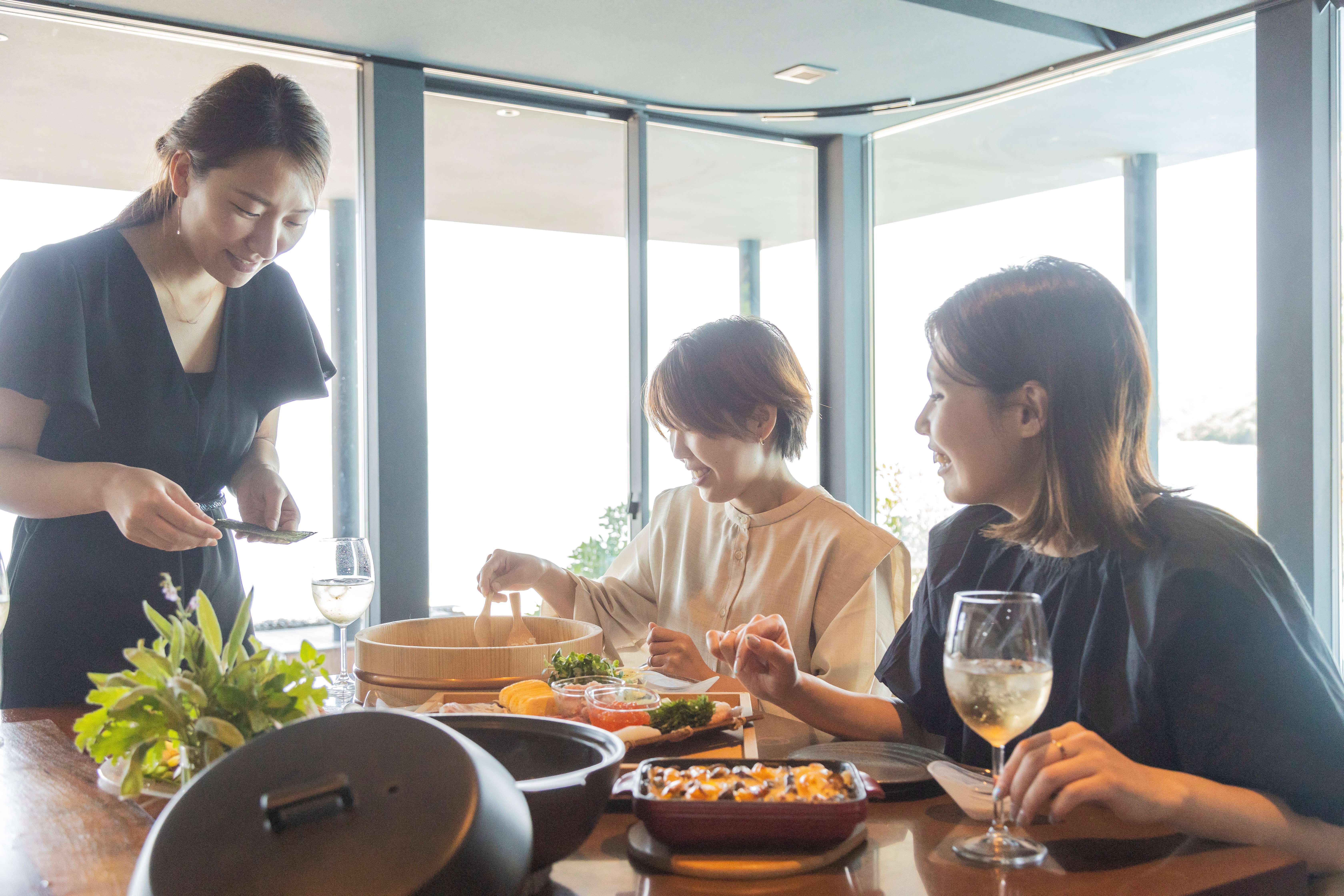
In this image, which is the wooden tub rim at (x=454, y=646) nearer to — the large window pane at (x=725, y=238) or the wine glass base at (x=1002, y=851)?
the wine glass base at (x=1002, y=851)

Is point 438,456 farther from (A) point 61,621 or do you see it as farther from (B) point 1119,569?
(B) point 1119,569

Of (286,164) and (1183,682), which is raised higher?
(286,164)

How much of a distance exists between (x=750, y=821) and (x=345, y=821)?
13.6 inches

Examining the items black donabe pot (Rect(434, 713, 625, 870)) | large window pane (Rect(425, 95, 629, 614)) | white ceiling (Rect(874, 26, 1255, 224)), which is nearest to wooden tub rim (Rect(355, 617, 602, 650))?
black donabe pot (Rect(434, 713, 625, 870))

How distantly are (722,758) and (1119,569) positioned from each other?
0.56 m

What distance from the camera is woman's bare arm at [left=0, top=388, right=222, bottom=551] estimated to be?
1388 mm

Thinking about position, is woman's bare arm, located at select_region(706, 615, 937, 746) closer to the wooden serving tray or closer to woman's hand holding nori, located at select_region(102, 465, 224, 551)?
the wooden serving tray

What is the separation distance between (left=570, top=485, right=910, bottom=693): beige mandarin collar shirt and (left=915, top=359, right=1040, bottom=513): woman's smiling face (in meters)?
0.44

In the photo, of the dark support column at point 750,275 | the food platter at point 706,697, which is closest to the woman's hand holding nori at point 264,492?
the food platter at point 706,697

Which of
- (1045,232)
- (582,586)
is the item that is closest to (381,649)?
(582,586)

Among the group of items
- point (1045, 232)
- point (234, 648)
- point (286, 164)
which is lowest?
point (234, 648)

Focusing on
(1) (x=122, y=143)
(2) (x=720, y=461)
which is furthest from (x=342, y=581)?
(1) (x=122, y=143)

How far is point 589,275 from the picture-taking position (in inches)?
168

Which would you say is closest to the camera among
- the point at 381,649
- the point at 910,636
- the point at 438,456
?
the point at 381,649
